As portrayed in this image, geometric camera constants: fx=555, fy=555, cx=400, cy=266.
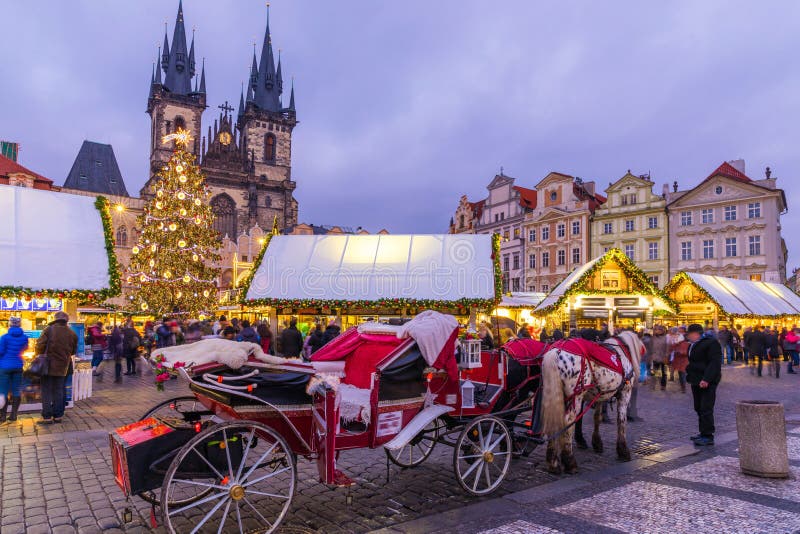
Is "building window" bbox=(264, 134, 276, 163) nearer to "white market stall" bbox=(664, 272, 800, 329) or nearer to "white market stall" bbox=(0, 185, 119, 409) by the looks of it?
"white market stall" bbox=(664, 272, 800, 329)

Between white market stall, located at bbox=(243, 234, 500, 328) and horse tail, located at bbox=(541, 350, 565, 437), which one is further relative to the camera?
white market stall, located at bbox=(243, 234, 500, 328)

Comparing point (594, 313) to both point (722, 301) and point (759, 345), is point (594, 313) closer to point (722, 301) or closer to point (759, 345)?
point (759, 345)

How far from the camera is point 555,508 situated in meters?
4.76

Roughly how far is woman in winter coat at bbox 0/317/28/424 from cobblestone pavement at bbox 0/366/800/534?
632 millimetres

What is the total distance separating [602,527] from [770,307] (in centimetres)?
2455

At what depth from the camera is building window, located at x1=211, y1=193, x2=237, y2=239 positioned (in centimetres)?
5803

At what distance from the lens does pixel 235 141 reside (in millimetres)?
63156

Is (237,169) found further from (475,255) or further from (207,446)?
(207,446)

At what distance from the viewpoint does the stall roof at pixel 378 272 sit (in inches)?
616

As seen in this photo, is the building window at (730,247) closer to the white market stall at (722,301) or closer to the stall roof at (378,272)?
the white market stall at (722,301)

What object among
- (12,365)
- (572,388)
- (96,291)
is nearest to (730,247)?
(572,388)

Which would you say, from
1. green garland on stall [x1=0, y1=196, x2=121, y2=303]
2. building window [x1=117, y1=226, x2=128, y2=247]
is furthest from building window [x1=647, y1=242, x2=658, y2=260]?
building window [x1=117, y1=226, x2=128, y2=247]

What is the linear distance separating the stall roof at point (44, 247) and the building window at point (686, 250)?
37.7 metres

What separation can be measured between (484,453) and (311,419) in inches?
67.4
